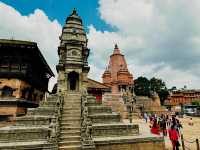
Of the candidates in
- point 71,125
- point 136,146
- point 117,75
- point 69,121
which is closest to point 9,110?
point 69,121

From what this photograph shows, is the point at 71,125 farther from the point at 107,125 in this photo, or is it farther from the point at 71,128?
the point at 107,125

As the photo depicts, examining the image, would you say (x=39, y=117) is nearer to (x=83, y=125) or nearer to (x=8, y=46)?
(x=83, y=125)

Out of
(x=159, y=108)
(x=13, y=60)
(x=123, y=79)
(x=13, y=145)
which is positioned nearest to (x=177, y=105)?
(x=159, y=108)

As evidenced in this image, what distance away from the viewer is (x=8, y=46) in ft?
72.3

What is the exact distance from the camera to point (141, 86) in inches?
2938

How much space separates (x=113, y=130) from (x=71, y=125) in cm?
329

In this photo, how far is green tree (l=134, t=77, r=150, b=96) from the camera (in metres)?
73.4

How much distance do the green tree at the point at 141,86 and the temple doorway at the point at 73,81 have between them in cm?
5441

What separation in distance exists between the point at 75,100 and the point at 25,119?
5.21 m

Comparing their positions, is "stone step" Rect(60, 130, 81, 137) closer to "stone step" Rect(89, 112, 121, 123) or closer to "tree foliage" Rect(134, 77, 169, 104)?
"stone step" Rect(89, 112, 121, 123)

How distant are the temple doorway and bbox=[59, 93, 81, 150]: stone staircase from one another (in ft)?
9.50

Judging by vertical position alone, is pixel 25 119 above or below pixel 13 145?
above

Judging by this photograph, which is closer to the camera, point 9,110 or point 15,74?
point 9,110

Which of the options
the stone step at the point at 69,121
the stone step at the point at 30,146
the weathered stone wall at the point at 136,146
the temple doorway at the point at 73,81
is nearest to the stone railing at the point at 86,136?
the weathered stone wall at the point at 136,146
